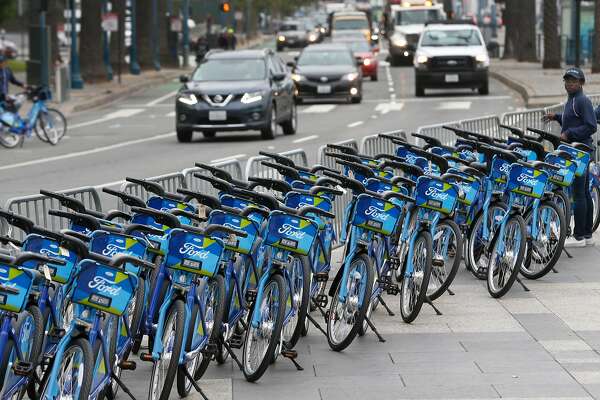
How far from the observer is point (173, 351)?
8211 millimetres

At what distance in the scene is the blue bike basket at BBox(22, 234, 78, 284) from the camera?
823cm

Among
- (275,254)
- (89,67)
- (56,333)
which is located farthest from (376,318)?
(89,67)

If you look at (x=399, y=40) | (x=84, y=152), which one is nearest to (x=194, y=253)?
(x=84, y=152)

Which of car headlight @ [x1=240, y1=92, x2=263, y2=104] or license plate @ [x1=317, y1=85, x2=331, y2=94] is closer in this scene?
car headlight @ [x1=240, y1=92, x2=263, y2=104]

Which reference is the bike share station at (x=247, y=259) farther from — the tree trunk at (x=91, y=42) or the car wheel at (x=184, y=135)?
the tree trunk at (x=91, y=42)

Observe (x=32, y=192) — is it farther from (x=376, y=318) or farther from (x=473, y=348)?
(x=473, y=348)

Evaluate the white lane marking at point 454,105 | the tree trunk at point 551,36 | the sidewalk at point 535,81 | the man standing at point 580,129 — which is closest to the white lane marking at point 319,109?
the white lane marking at point 454,105

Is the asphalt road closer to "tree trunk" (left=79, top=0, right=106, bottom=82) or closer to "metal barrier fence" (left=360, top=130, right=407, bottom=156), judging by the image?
"tree trunk" (left=79, top=0, right=106, bottom=82)

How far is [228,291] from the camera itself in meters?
9.48

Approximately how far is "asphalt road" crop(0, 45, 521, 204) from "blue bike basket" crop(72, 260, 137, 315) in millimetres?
12634

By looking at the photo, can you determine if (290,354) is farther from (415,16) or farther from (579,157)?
(415,16)

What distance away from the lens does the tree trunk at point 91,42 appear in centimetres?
5159

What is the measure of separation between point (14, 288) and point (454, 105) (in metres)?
33.5

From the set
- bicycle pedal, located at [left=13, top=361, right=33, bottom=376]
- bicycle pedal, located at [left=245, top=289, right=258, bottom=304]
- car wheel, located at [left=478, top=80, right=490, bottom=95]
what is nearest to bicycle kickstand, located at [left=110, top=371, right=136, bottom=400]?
bicycle pedal, located at [left=13, top=361, right=33, bottom=376]
